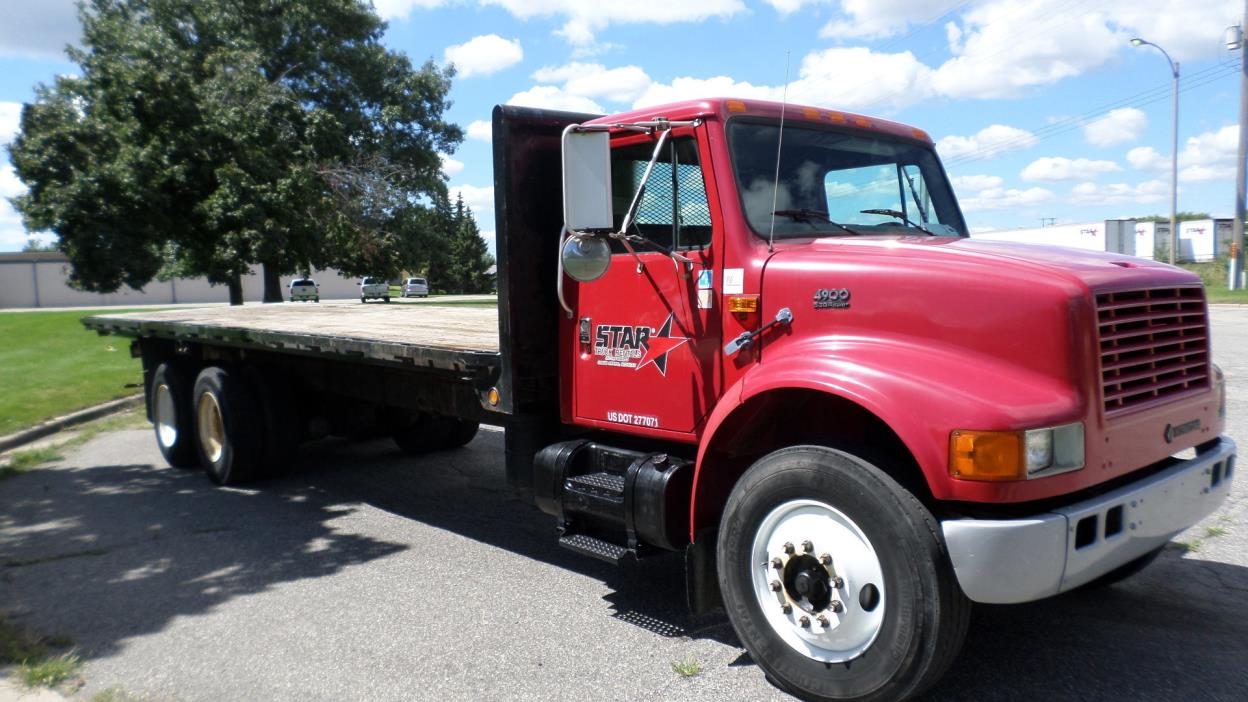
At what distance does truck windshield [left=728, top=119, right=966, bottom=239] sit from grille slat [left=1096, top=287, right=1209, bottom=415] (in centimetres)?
117

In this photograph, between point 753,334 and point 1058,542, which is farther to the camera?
point 753,334

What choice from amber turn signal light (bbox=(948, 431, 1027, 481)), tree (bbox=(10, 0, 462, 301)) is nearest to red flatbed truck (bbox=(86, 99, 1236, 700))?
amber turn signal light (bbox=(948, 431, 1027, 481))

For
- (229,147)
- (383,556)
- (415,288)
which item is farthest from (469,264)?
(383,556)

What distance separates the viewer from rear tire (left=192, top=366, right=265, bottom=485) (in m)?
7.68

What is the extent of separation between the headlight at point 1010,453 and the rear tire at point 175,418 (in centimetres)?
730

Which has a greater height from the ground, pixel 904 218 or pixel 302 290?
pixel 302 290

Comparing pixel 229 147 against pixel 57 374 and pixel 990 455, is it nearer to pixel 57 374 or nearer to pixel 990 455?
pixel 57 374

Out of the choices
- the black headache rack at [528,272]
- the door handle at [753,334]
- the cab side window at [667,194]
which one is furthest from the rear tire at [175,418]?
the door handle at [753,334]

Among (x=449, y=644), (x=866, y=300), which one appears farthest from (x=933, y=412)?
(x=449, y=644)

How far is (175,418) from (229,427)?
121 centimetres

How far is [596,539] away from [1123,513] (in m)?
2.35

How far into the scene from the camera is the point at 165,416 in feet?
28.9

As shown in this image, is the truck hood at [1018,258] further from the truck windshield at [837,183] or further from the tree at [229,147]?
the tree at [229,147]

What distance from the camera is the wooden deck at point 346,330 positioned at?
5.46m
